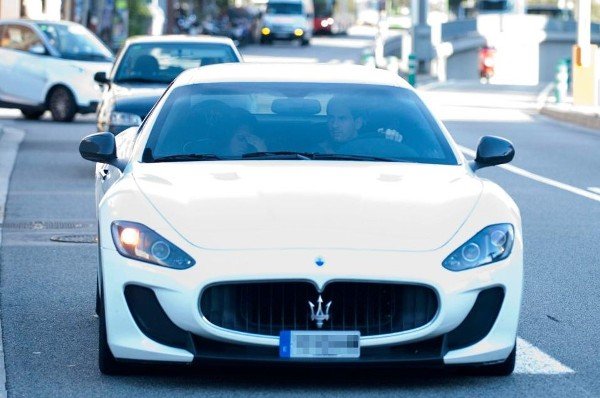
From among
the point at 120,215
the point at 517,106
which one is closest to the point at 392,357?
the point at 120,215

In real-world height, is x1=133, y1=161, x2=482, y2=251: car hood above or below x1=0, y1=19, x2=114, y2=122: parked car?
above

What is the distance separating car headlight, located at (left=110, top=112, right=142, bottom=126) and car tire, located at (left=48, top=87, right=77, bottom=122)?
1050cm

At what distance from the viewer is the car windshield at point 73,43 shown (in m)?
27.7

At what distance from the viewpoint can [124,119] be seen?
1683 cm

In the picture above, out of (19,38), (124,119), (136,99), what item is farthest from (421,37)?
(124,119)

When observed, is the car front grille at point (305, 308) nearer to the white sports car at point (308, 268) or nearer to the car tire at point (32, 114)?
the white sports car at point (308, 268)

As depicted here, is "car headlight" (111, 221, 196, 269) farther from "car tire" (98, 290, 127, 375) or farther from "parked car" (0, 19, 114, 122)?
"parked car" (0, 19, 114, 122)

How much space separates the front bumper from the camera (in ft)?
21.4

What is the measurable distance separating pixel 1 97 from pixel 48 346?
20.4 meters

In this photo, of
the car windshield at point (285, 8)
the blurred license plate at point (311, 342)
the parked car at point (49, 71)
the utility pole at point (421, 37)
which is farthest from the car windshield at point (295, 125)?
the car windshield at point (285, 8)

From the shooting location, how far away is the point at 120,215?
6.89m

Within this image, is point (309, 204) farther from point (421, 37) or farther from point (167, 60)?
point (421, 37)

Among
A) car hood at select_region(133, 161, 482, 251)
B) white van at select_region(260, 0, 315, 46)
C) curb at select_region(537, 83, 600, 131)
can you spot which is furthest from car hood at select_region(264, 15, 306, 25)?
car hood at select_region(133, 161, 482, 251)

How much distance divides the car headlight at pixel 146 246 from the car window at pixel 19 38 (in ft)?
69.8
